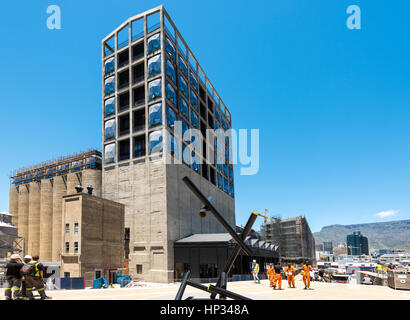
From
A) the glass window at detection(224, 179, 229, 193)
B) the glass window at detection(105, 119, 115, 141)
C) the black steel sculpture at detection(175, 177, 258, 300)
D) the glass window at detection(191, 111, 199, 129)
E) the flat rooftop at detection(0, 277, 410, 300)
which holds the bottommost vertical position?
the flat rooftop at detection(0, 277, 410, 300)

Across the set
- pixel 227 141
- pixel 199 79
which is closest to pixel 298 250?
pixel 227 141

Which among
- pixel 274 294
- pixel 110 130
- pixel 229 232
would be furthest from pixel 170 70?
pixel 229 232

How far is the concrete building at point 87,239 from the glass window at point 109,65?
28.8 meters

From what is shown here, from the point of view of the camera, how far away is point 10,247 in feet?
166

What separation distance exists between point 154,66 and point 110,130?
13672 millimetres

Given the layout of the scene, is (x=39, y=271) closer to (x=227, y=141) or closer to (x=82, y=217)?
(x=82, y=217)

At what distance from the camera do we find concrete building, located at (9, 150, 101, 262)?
58875 millimetres

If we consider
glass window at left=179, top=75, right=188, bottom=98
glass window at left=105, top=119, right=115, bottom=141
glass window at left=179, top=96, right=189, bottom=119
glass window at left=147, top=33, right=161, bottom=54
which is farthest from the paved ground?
glass window at left=179, top=75, right=188, bottom=98

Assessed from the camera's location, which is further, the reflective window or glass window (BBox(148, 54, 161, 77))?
the reflective window

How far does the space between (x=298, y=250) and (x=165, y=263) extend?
293 ft

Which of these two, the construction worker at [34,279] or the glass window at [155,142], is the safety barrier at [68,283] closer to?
the construction worker at [34,279]

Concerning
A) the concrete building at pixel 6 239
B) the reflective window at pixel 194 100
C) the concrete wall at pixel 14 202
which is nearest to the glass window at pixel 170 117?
the reflective window at pixel 194 100

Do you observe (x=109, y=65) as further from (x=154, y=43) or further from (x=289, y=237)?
(x=289, y=237)

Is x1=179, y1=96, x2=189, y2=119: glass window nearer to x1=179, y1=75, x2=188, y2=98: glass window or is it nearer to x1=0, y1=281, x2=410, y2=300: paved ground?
x1=179, y1=75, x2=188, y2=98: glass window
